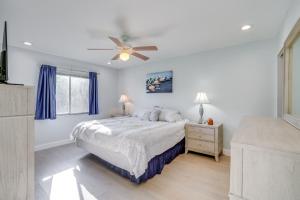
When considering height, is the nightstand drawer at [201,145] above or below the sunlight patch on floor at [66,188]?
above

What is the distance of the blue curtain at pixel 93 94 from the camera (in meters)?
4.56

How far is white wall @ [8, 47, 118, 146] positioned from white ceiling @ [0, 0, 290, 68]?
0.36 metres

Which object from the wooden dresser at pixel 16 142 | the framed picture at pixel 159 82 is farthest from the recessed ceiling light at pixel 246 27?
the wooden dresser at pixel 16 142

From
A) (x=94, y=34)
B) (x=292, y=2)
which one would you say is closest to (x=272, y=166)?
(x=292, y=2)

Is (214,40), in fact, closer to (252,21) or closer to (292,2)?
(252,21)

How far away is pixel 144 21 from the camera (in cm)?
216

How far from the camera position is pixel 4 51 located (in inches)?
41.0

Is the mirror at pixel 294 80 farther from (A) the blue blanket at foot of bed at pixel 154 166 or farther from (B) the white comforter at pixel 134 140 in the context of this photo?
(A) the blue blanket at foot of bed at pixel 154 166

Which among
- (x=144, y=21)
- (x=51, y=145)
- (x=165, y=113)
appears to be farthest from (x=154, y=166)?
(x=51, y=145)

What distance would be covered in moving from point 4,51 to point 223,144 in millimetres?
3813

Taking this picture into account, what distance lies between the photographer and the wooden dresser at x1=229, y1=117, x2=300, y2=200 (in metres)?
0.69

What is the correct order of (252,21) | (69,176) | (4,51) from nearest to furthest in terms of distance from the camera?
1. (4,51)
2. (252,21)
3. (69,176)

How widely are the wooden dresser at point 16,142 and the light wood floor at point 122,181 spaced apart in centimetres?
125

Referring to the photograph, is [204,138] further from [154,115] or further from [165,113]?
[154,115]
